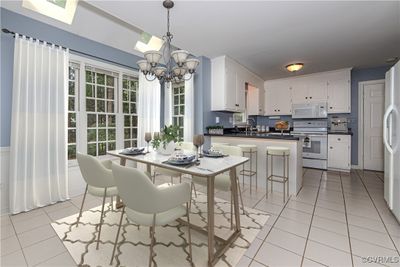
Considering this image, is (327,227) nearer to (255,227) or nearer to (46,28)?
(255,227)

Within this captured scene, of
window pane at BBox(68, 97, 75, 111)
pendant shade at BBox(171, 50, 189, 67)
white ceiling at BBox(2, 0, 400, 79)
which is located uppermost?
white ceiling at BBox(2, 0, 400, 79)

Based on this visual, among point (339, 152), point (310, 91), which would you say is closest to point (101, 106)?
point (310, 91)

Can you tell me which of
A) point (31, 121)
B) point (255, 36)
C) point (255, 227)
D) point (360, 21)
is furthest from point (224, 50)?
point (31, 121)

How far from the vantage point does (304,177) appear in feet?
13.4

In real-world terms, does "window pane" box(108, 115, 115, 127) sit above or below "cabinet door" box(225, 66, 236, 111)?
below

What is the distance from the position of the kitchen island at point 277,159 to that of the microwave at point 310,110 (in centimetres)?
214

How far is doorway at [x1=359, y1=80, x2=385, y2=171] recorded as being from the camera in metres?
4.50

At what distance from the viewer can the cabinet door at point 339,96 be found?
4.56 meters

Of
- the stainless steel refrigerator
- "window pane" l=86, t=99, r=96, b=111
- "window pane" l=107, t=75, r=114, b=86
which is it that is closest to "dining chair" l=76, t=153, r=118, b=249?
"window pane" l=86, t=99, r=96, b=111

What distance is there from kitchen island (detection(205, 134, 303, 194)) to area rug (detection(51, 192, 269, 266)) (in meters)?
1.01

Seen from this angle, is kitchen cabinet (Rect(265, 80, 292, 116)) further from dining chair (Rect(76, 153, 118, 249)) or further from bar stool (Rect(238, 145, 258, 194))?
dining chair (Rect(76, 153, 118, 249))

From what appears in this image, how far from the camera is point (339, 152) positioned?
4.49 metres

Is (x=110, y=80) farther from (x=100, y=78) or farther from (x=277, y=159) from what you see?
(x=277, y=159)

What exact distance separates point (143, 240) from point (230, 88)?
10.3 feet
